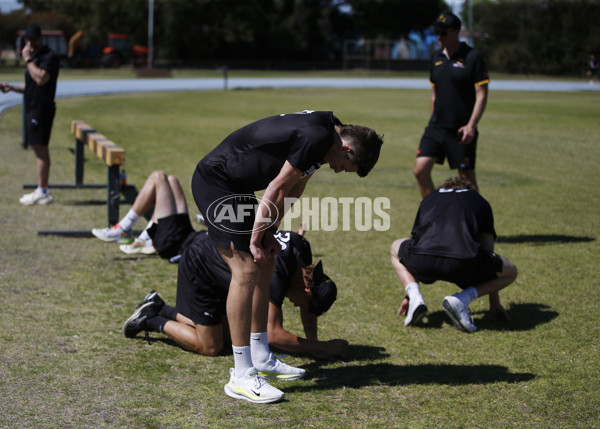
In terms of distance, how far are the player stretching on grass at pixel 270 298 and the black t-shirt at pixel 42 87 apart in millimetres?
5485

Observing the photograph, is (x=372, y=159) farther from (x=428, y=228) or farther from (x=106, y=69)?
(x=106, y=69)

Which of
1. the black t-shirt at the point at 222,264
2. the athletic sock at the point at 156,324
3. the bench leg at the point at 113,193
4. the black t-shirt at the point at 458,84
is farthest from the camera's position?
the bench leg at the point at 113,193

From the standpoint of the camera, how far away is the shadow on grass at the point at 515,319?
5719 mm

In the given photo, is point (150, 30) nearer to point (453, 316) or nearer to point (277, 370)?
point (453, 316)

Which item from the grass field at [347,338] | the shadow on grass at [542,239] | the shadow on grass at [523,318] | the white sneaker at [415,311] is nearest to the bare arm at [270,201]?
the grass field at [347,338]

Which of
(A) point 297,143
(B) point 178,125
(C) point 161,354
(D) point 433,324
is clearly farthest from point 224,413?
(B) point 178,125

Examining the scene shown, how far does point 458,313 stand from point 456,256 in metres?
0.42

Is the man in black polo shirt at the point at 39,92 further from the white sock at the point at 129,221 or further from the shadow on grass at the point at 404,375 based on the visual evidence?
the shadow on grass at the point at 404,375

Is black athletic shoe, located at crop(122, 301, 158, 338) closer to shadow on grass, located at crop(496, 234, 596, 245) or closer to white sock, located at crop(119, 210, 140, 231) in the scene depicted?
white sock, located at crop(119, 210, 140, 231)

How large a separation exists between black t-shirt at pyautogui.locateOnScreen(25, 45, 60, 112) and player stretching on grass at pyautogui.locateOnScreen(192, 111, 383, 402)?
232 inches

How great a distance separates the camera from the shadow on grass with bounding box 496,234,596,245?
845 cm

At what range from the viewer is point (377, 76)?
58938 mm

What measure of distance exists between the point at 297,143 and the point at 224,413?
1547 mm

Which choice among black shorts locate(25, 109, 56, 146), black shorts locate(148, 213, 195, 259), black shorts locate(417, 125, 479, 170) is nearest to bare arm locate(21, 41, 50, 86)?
black shorts locate(25, 109, 56, 146)
